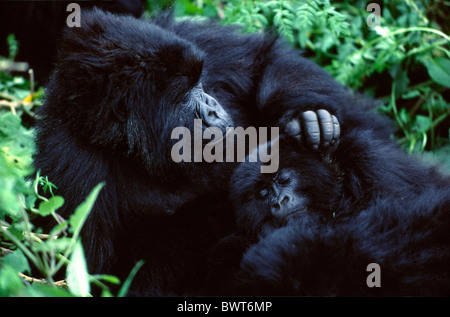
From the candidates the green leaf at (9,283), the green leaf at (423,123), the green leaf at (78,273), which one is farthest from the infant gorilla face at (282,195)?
the green leaf at (423,123)

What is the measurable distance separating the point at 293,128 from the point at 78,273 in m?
1.83

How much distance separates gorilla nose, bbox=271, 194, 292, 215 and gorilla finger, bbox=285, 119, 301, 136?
1.59ft

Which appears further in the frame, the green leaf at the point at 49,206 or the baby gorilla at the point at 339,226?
the baby gorilla at the point at 339,226

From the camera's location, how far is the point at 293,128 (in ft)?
10.8

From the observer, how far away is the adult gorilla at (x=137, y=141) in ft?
9.60

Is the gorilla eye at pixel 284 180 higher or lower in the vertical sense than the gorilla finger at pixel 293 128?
lower

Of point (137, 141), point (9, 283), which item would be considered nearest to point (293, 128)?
point (137, 141)

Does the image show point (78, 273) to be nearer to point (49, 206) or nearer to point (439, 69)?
point (49, 206)

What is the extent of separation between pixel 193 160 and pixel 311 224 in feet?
3.00

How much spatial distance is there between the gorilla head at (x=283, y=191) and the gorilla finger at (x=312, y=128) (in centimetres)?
9

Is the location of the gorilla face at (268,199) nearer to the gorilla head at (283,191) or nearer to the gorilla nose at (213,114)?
the gorilla head at (283,191)

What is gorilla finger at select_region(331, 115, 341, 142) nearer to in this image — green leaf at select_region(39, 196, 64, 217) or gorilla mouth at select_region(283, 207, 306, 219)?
gorilla mouth at select_region(283, 207, 306, 219)

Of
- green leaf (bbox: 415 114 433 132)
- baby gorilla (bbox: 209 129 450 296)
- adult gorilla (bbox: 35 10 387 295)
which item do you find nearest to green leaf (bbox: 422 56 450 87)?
green leaf (bbox: 415 114 433 132)

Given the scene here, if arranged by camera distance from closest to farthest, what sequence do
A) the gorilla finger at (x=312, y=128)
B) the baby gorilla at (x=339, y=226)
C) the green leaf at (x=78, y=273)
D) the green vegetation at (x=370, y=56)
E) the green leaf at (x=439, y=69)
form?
the green leaf at (x=78, y=273), the baby gorilla at (x=339, y=226), the gorilla finger at (x=312, y=128), the green vegetation at (x=370, y=56), the green leaf at (x=439, y=69)
